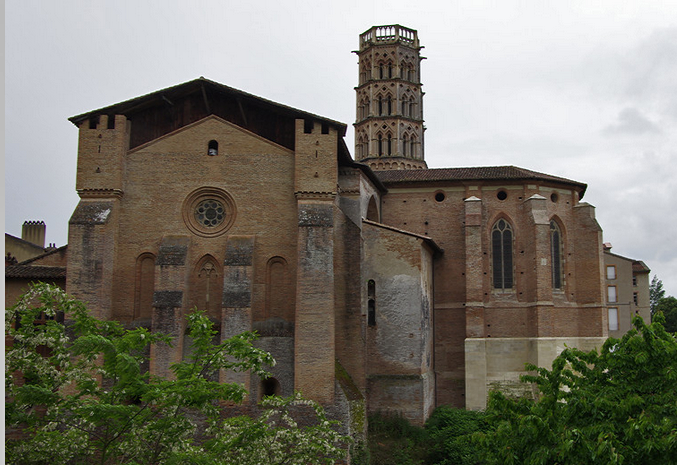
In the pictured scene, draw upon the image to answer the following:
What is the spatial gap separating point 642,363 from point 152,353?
15214 millimetres

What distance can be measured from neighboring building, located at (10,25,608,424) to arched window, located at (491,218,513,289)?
1062mm

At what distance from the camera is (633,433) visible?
13656 mm

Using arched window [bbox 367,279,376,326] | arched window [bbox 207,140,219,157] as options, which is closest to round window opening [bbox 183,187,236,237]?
arched window [bbox 207,140,219,157]

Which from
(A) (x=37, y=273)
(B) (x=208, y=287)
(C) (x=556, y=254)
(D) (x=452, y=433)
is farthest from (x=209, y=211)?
(C) (x=556, y=254)

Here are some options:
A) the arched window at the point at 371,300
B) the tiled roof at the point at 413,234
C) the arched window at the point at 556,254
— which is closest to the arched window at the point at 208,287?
the arched window at the point at 371,300

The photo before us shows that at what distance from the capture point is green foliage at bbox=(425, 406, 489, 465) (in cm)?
2605

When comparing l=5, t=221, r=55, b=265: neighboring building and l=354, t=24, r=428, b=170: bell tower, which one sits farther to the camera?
l=354, t=24, r=428, b=170: bell tower

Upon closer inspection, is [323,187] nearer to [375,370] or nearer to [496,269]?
[375,370]

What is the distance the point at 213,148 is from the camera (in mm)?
26250

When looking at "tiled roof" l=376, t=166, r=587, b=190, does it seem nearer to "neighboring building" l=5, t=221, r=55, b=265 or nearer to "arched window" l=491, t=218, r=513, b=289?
"arched window" l=491, t=218, r=513, b=289

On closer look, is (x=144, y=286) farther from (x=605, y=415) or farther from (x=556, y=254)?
(x=556, y=254)

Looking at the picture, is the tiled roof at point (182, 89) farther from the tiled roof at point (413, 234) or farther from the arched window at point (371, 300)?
the arched window at point (371, 300)

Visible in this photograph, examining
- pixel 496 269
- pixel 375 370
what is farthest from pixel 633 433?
pixel 496 269

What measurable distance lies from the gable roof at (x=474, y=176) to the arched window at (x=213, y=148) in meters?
11.4
